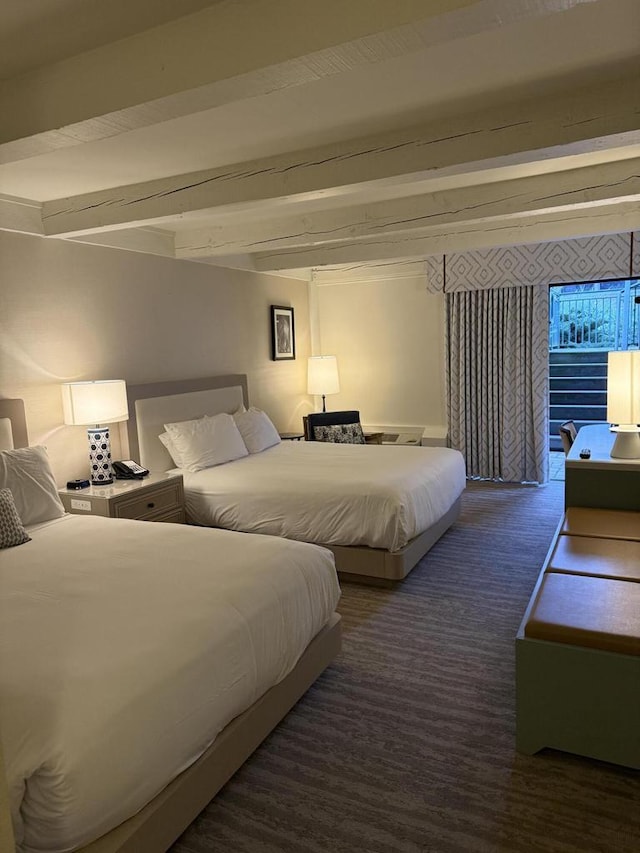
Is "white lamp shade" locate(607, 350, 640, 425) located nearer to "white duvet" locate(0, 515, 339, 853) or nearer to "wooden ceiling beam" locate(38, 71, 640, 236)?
"wooden ceiling beam" locate(38, 71, 640, 236)

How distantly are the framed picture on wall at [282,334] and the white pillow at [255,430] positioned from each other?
104 centimetres

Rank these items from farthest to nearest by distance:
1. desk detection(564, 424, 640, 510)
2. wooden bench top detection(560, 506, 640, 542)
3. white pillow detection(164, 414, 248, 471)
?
white pillow detection(164, 414, 248, 471), desk detection(564, 424, 640, 510), wooden bench top detection(560, 506, 640, 542)

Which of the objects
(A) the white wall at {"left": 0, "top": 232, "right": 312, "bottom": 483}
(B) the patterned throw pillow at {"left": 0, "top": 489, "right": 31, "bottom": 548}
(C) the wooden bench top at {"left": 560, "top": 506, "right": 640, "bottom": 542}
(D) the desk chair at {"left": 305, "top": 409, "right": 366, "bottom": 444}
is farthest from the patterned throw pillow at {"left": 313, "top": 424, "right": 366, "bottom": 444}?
(B) the patterned throw pillow at {"left": 0, "top": 489, "right": 31, "bottom": 548}

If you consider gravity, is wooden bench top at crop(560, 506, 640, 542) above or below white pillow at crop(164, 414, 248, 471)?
below

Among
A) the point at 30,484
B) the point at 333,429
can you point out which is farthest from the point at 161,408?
the point at 333,429

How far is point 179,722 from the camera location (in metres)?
1.75

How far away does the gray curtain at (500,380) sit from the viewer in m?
5.97

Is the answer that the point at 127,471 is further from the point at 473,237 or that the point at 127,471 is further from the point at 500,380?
the point at 500,380

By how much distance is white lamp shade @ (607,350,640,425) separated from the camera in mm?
3393

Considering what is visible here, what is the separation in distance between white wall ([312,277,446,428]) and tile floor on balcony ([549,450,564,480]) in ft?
4.37

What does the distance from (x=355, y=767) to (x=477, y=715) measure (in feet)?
1.94

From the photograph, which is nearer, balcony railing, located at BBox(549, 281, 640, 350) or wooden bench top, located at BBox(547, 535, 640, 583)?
wooden bench top, located at BBox(547, 535, 640, 583)

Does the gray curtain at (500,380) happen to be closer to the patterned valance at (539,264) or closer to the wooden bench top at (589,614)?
the patterned valance at (539,264)

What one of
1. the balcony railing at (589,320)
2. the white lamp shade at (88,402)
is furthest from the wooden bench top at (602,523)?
the balcony railing at (589,320)
